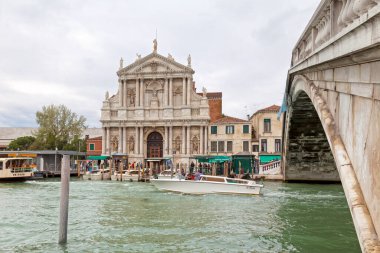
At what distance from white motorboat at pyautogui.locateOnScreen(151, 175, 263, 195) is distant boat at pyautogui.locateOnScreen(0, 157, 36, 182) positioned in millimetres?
12812

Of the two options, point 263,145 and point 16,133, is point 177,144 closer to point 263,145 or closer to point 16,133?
point 263,145

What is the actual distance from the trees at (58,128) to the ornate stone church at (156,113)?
335 inches

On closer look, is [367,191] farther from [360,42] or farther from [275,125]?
[275,125]

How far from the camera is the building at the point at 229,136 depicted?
36938mm

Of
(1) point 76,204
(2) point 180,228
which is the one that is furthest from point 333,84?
(1) point 76,204

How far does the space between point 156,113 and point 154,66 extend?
14.9 ft

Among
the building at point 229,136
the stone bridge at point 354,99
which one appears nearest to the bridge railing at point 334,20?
the stone bridge at point 354,99

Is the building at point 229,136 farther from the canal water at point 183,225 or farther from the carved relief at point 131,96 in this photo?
the canal water at point 183,225

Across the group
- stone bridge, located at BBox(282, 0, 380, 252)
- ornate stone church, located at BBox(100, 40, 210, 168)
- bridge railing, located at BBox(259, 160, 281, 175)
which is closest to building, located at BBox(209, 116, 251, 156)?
ornate stone church, located at BBox(100, 40, 210, 168)

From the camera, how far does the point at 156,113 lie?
1571 inches

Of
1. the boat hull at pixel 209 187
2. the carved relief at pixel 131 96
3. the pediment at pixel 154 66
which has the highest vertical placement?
the pediment at pixel 154 66

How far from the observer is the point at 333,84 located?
16.7ft

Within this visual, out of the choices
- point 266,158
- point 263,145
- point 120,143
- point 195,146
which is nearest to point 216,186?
point 266,158

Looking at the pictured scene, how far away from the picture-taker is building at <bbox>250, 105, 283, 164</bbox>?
36062 millimetres
